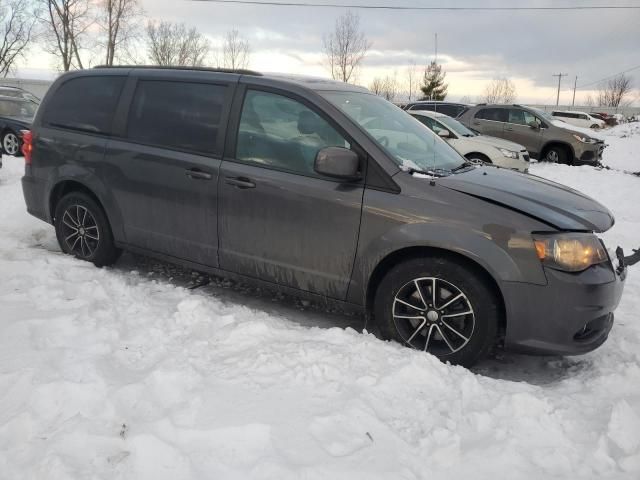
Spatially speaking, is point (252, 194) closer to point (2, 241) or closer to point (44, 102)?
point (44, 102)

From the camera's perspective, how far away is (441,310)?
3.27 m

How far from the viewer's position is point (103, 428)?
2.43 metres

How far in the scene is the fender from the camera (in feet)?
14.7

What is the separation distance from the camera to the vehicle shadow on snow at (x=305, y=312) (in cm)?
347

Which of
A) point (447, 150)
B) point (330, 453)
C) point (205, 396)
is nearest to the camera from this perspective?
point (330, 453)

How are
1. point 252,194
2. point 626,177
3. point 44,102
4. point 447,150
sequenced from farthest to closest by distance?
point 626,177, point 44,102, point 447,150, point 252,194

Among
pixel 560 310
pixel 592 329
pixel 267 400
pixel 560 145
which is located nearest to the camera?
pixel 267 400

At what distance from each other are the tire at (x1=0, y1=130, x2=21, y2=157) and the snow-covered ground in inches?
386

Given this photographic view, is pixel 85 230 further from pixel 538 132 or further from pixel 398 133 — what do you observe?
pixel 538 132

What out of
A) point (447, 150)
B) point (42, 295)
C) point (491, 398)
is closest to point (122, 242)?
point (42, 295)

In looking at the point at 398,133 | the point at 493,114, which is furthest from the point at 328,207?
the point at 493,114

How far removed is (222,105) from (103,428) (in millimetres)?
2413

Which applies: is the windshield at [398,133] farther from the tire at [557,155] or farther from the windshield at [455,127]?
the tire at [557,155]

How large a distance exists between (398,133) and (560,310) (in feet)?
5.60
